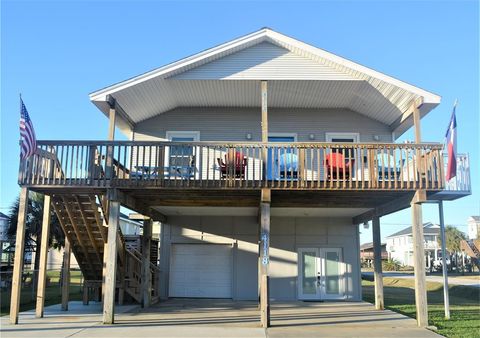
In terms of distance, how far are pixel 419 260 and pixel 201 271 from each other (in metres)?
8.50

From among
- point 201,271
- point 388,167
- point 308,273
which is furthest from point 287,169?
point 201,271

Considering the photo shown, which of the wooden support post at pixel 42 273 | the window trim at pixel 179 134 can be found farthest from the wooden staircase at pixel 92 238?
the window trim at pixel 179 134

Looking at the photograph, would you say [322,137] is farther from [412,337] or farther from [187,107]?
[412,337]

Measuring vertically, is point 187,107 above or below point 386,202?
above

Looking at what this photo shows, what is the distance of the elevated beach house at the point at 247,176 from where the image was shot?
1160cm

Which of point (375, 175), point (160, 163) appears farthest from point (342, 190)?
point (160, 163)

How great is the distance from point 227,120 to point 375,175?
6571 mm

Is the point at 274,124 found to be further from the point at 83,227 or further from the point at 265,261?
the point at 83,227

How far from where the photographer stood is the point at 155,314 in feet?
42.0

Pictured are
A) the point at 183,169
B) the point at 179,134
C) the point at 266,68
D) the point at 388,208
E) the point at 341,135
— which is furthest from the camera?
the point at 179,134

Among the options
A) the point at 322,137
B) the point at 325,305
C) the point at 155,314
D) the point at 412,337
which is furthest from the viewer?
the point at 322,137

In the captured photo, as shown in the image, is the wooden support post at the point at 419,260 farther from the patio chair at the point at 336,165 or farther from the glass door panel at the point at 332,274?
the glass door panel at the point at 332,274

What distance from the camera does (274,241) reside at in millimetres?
17328

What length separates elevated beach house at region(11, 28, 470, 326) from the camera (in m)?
11.6
